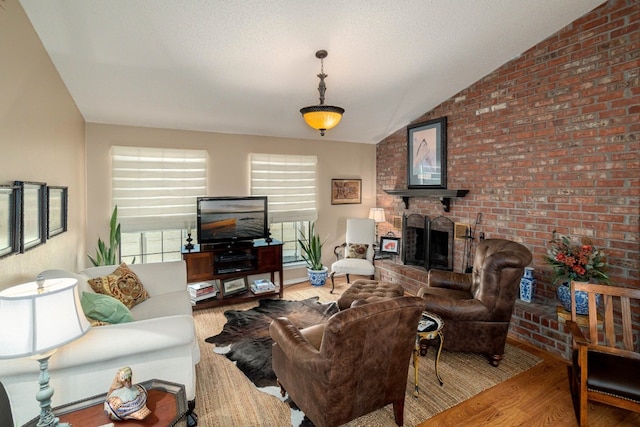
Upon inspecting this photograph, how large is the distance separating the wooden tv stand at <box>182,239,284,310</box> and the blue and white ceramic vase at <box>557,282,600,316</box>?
326 centimetres

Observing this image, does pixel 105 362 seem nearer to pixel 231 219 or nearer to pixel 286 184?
pixel 231 219

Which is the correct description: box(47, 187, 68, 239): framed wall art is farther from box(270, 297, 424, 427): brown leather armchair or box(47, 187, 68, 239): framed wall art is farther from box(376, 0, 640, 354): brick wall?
box(376, 0, 640, 354): brick wall

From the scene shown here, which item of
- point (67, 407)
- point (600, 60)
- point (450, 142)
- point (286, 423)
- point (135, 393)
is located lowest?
point (286, 423)

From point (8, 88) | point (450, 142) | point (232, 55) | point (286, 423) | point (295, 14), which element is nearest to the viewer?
point (8, 88)

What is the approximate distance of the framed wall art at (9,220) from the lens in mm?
1940

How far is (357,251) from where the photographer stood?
529cm

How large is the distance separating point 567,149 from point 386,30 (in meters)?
2.16

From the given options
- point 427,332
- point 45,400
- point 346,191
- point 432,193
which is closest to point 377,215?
point 346,191

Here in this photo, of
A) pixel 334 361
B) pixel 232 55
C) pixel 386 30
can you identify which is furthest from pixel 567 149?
pixel 232 55

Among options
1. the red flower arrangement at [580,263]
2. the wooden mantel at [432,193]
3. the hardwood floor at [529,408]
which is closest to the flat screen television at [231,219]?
the wooden mantel at [432,193]

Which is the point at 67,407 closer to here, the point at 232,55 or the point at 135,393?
the point at 135,393

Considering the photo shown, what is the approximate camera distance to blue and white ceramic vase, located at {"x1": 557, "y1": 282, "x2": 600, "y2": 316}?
114 inches

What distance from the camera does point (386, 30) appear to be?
2969mm

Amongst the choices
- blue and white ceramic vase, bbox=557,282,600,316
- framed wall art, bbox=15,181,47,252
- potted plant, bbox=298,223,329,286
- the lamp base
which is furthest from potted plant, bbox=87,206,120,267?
blue and white ceramic vase, bbox=557,282,600,316
